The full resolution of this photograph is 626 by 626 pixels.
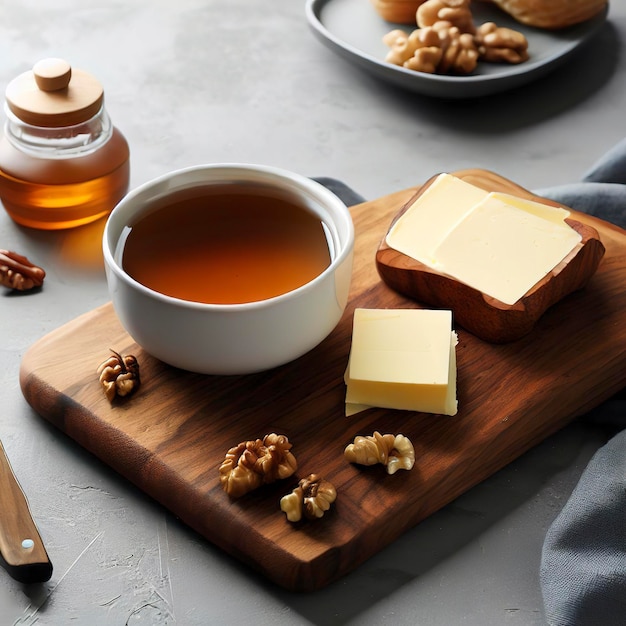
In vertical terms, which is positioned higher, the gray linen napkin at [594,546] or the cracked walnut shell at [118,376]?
the cracked walnut shell at [118,376]

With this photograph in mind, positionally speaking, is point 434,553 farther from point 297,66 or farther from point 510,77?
point 297,66

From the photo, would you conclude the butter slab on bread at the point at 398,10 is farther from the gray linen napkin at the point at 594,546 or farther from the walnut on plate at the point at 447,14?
the gray linen napkin at the point at 594,546

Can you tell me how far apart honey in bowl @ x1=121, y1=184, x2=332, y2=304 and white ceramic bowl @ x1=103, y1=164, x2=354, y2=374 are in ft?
0.08

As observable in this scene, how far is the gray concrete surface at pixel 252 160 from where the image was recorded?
0.89 m

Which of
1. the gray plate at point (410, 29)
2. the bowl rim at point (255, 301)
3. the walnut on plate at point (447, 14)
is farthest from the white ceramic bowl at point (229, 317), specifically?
the walnut on plate at point (447, 14)

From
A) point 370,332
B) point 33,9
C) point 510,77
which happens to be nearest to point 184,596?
point 370,332

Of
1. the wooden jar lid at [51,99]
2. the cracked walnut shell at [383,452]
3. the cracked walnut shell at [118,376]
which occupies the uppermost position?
the wooden jar lid at [51,99]

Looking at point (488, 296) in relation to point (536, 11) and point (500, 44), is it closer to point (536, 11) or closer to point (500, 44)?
point (500, 44)

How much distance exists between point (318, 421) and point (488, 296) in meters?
0.24

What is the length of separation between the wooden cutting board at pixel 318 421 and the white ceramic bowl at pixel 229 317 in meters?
0.04

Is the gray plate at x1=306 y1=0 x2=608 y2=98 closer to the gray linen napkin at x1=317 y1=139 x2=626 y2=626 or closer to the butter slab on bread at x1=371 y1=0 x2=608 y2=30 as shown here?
the butter slab on bread at x1=371 y1=0 x2=608 y2=30

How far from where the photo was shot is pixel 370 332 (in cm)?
103

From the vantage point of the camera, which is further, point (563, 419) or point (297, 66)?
point (297, 66)

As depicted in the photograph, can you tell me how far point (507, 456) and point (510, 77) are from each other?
81cm
